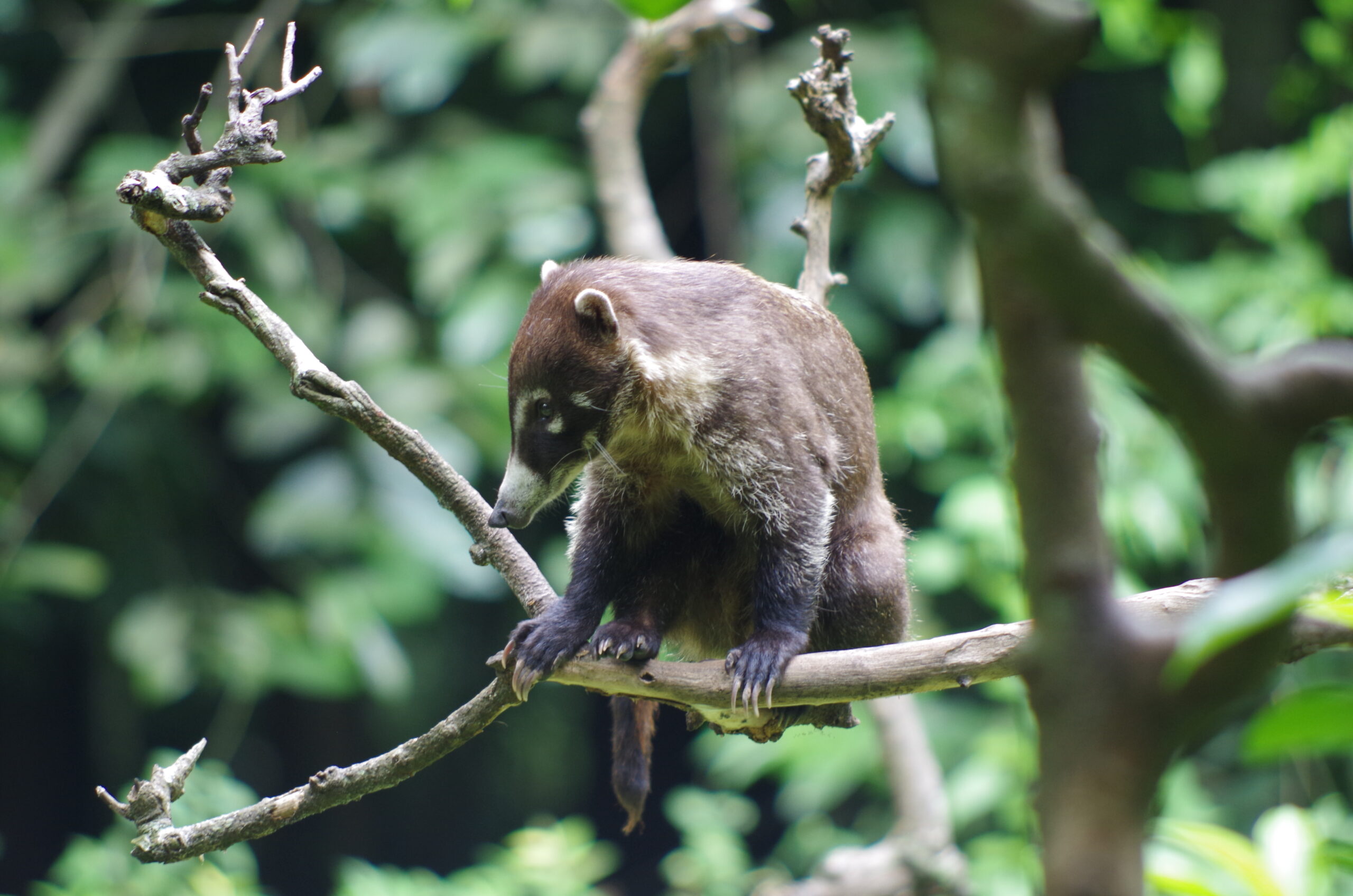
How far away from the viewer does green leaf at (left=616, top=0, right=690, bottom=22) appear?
2.24 feet

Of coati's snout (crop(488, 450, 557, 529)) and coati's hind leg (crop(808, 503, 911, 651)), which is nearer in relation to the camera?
coati's snout (crop(488, 450, 557, 529))

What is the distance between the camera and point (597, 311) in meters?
2.20

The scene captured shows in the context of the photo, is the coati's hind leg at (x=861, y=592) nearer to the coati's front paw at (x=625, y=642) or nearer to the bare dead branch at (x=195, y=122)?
the coati's front paw at (x=625, y=642)

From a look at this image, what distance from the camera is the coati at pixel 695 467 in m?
2.14

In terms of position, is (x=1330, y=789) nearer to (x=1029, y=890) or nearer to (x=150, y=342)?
(x=1029, y=890)

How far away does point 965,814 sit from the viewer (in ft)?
11.6

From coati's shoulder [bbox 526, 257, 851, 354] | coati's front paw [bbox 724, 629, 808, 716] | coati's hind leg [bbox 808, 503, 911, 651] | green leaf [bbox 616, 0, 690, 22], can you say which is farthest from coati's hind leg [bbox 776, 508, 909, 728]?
green leaf [bbox 616, 0, 690, 22]

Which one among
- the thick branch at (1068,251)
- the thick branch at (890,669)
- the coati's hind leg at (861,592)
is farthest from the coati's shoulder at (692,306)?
the thick branch at (1068,251)

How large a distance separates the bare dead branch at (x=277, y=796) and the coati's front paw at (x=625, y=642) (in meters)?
0.24

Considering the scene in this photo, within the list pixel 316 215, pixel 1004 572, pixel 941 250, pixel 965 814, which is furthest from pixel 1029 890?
pixel 316 215

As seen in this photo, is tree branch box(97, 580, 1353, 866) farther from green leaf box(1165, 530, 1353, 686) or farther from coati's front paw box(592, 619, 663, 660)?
green leaf box(1165, 530, 1353, 686)

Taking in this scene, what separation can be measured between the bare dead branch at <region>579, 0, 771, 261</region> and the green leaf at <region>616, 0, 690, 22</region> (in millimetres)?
2846

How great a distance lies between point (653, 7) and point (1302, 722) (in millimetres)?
529

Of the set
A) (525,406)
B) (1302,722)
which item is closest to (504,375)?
(525,406)
